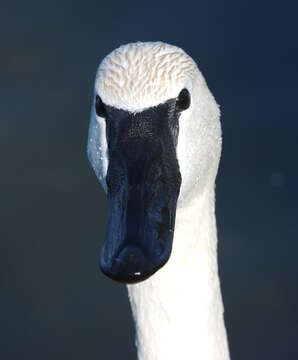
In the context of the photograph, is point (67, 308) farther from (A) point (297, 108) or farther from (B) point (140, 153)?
(B) point (140, 153)

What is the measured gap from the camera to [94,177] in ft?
21.6

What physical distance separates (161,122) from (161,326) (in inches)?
41.4

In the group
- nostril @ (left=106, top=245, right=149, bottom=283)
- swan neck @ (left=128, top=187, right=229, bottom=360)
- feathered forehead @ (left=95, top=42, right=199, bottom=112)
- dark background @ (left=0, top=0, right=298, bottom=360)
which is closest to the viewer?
nostril @ (left=106, top=245, right=149, bottom=283)

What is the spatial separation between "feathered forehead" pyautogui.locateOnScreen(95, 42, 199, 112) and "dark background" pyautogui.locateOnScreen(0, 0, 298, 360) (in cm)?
296

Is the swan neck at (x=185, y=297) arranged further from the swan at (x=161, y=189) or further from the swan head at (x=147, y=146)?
the swan head at (x=147, y=146)

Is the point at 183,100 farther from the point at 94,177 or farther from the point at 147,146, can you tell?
the point at 94,177

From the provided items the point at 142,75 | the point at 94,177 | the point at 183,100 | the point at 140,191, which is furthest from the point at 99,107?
the point at 94,177

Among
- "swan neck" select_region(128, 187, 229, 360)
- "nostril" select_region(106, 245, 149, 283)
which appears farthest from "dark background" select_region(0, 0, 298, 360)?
"nostril" select_region(106, 245, 149, 283)

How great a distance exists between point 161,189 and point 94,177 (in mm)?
3750

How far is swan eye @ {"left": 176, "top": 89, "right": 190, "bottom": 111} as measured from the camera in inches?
120

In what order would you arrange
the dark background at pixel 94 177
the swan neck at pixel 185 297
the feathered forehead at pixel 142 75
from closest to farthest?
the feathered forehead at pixel 142 75
the swan neck at pixel 185 297
the dark background at pixel 94 177

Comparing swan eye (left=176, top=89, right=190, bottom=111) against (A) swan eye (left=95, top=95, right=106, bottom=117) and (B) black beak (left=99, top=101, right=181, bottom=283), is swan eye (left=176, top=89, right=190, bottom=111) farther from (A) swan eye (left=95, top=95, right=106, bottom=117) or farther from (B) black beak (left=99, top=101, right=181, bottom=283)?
Answer: (A) swan eye (left=95, top=95, right=106, bottom=117)

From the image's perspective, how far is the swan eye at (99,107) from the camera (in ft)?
10.1

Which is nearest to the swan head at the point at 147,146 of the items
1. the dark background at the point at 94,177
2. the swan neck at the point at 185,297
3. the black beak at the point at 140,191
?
the black beak at the point at 140,191
